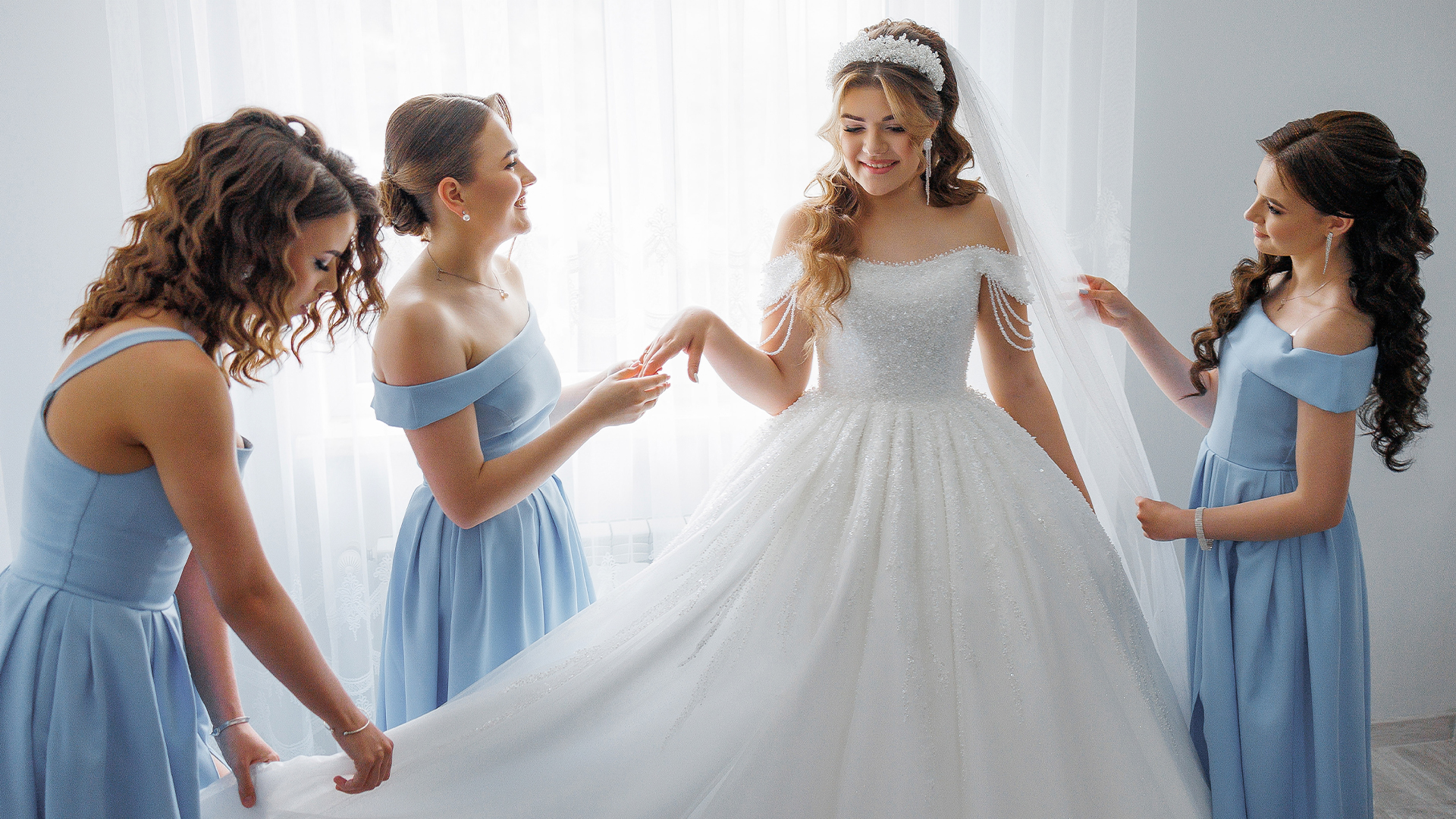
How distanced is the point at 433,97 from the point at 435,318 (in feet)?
1.23

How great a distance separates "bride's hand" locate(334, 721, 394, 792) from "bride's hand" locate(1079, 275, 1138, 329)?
133cm

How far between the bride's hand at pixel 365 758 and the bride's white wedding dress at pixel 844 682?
3 cm

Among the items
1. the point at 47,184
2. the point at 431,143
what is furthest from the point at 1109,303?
the point at 47,184

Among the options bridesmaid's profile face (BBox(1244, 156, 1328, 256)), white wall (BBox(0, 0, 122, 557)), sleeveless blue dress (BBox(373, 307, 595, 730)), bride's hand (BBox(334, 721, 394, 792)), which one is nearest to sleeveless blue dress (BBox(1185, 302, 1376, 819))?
bridesmaid's profile face (BBox(1244, 156, 1328, 256))

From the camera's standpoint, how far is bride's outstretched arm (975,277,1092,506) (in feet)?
5.08

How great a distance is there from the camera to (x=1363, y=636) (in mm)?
1518

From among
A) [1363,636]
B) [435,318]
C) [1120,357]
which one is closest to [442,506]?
[435,318]

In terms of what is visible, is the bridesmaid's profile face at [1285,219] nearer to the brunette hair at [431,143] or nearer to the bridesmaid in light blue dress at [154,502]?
the brunette hair at [431,143]

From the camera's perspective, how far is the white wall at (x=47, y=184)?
1.99 meters

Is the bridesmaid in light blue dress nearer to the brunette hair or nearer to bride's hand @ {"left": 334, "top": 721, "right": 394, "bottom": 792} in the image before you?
bride's hand @ {"left": 334, "top": 721, "right": 394, "bottom": 792}

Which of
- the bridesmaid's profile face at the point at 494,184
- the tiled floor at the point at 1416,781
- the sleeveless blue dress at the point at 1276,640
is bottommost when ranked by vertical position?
the tiled floor at the point at 1416,781

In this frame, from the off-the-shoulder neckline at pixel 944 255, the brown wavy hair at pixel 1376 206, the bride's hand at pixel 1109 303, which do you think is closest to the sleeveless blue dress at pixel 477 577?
the off-the-shoulder neckline at pixel 944 255

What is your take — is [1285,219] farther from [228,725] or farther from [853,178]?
[228,725]

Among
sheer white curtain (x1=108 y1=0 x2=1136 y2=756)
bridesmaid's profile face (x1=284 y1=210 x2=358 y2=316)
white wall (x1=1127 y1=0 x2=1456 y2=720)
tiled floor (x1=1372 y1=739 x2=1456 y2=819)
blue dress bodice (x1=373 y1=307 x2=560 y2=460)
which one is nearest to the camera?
bridesmaid's profile face (x1=284 y1=210 x2=358 y2=316)
